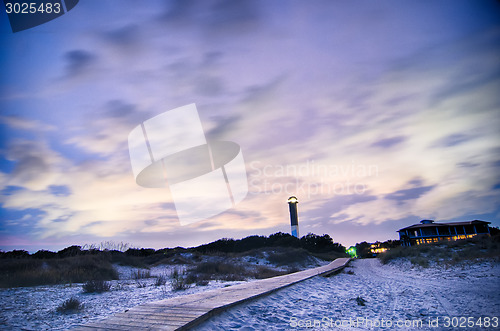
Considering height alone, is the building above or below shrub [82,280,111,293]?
below

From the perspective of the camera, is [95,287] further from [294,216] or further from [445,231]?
[445,231]

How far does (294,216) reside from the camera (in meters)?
54.1

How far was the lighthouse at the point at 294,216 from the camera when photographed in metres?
51.3

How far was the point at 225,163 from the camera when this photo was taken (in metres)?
23.3

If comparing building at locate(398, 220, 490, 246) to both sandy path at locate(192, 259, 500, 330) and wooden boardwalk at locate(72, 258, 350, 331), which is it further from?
wooden boardwalk at locate(72, 258, 350, 331)

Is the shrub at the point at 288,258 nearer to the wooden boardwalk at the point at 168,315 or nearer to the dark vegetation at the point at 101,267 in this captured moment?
the dark vegetation at the point at 101,267

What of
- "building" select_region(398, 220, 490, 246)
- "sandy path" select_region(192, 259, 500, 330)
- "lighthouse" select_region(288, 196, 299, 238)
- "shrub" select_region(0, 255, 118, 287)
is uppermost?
"lighthouse" select_region(288, 196, 299, 238)

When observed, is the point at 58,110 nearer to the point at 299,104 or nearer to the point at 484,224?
the point at 299,104

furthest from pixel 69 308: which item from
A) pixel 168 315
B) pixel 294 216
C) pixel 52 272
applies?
pixel 294 216

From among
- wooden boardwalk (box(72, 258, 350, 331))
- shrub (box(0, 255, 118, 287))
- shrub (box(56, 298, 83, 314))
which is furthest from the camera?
shrub (box(0, 255, 118, 287))

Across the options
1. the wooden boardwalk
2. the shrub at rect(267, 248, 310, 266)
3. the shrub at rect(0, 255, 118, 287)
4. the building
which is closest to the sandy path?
the wooden boardwalk

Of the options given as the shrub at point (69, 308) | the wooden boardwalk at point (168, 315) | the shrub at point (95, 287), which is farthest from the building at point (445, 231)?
the shrub at point (69, 308)

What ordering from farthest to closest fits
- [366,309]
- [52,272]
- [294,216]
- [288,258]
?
[294,216] < [288,258] < [52,272] < [366,309]

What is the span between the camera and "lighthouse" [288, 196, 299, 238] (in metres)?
51.3
